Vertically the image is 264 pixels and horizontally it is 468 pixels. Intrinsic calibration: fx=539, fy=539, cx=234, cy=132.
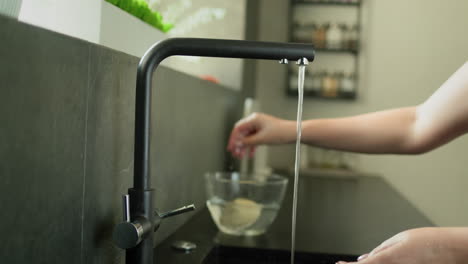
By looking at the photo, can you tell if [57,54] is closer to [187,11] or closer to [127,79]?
[127,79]

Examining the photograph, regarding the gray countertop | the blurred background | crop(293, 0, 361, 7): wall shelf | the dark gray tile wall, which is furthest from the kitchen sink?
crop(293, 0, 361, 7): wall shelf

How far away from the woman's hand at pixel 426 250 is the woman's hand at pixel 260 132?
2.76 ft

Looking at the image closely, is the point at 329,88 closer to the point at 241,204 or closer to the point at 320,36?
the point at 320,36

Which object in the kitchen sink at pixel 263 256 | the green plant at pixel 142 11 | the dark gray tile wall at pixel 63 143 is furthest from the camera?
the kitchen sink at pixel 263 256

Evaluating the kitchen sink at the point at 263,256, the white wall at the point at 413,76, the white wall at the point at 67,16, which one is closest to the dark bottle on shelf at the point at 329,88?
the white wall at the point at 413,76

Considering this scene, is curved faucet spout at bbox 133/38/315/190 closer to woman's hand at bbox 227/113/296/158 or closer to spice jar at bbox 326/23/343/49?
woman's hand at bbox 227/113/296/158

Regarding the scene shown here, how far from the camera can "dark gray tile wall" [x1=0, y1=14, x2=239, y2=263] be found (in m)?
0.57

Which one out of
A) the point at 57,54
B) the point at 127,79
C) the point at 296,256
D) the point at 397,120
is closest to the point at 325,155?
the point at 397,120

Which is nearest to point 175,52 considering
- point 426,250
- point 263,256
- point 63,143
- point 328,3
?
point 63,143

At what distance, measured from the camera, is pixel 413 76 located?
14.2 feet

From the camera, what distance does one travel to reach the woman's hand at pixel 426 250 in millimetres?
805

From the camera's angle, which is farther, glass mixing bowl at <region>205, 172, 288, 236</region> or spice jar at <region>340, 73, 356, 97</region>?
spice jar at <region>340, 73, 356, 97</region>

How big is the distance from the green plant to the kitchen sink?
554 millimetres

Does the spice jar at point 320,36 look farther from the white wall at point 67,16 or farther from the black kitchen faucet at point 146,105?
the black kitchen faucet at point 146,105
